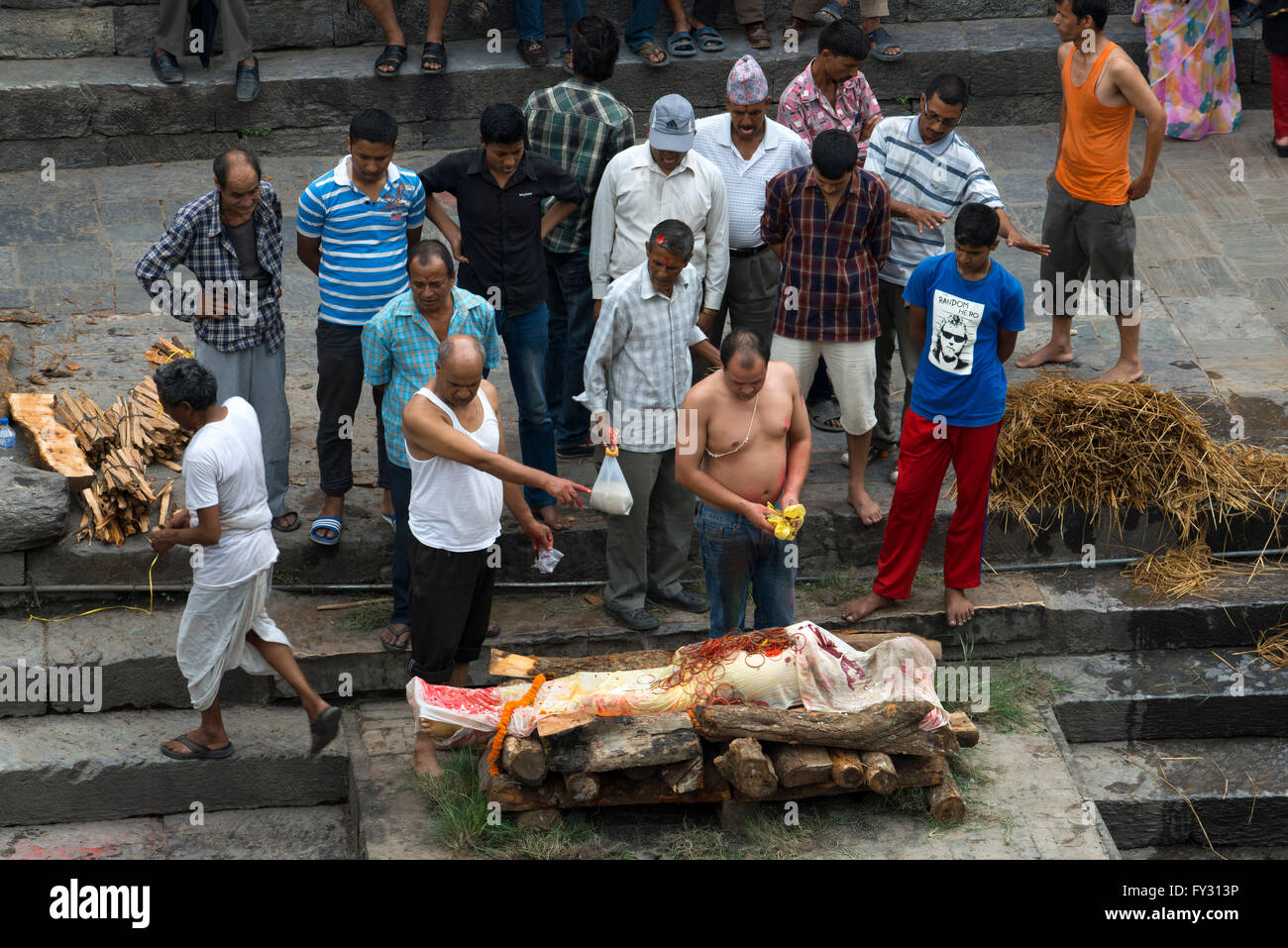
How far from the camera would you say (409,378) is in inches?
257

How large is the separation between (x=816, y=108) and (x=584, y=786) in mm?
3973

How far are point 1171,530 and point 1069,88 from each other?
8.47ft

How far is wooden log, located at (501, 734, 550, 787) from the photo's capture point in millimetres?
5859

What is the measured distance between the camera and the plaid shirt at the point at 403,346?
652 cm

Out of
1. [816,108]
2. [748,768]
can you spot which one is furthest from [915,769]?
[816,108]

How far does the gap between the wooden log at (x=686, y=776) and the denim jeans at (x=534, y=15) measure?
6.52m

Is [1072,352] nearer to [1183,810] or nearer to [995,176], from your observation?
[995,176]

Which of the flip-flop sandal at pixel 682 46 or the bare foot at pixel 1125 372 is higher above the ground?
the flip-flop sandal at pixel 682 46

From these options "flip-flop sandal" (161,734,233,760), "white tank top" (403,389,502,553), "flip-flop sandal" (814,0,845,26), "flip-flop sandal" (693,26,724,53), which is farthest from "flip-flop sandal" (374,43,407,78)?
"flip-flop sandal" (161,734,233,760)

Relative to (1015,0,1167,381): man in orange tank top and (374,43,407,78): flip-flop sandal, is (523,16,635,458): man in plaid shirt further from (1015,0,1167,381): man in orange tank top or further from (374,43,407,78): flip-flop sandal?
(374,43,407,78): flip-flop sandal

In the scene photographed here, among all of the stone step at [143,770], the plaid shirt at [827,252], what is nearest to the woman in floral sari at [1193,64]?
the plaid shirt at [827,252]

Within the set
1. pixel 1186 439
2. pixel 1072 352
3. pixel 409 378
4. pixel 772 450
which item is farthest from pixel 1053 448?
pixel 409 378

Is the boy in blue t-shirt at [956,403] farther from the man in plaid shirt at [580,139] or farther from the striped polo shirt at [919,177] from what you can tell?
the man in plaid shirt at [580,139]

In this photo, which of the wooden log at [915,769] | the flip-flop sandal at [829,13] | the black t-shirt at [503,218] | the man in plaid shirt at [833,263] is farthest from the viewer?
the flip-flop sandal at [829,13]
